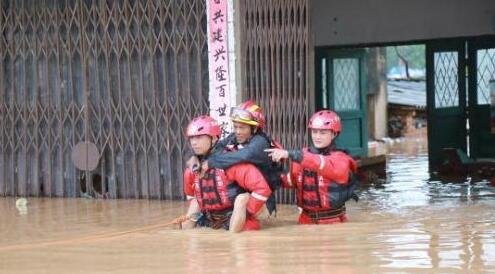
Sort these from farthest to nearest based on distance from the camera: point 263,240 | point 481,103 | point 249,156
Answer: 1. point 481,103
2. point 249,156
3. point 263,240

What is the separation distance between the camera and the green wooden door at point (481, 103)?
1199 cm

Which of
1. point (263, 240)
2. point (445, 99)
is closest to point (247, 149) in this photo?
point (263, 240)

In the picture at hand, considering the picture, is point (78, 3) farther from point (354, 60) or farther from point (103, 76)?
point (354, 60)

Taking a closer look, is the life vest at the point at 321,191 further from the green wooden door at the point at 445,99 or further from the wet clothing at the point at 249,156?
the green wooden door at the point at 445,99

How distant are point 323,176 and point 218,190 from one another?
75cm

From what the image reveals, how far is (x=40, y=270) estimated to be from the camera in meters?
4.82

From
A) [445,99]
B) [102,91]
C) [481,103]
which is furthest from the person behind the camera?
[445,99]

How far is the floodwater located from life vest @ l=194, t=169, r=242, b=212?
0.21 m

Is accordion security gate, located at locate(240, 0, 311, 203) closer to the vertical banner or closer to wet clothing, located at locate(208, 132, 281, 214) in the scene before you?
the vertical banner

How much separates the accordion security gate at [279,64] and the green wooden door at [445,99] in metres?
4.80

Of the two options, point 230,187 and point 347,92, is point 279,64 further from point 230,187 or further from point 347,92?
point 347,92

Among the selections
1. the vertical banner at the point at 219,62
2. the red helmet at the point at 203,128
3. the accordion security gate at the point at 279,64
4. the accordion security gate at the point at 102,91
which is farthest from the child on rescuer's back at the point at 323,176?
the accordion security gate at the point at 102,91

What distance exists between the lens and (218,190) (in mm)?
5934

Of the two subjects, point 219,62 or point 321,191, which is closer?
point 321,191
